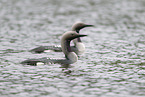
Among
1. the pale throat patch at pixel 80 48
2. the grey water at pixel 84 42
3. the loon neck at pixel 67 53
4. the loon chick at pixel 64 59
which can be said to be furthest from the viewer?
the pale throat patch at pixel 80 48

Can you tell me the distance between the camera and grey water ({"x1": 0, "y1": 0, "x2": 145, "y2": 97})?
1343cm

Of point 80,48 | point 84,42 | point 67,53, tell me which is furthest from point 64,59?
point 84,42

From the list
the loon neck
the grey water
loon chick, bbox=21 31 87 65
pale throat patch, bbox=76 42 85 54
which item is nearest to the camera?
the grey water

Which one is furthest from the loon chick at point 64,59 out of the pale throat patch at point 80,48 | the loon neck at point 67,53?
the pale throat patch at point 80,48

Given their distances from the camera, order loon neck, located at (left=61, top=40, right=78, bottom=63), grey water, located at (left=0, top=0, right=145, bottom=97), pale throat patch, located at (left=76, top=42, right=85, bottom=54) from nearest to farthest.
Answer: grey water, located at (left=0, top=0, right=145, bottom=97)
loon neck, located at (left=61, top=40, right=78, bottom=63)
pale throat patch, located at (left=76, top=42, right=85, bottom=54)

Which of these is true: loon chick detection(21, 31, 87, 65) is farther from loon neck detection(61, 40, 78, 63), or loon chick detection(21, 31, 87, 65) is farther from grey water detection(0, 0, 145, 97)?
grey water detection(0, 0, 145, 97)

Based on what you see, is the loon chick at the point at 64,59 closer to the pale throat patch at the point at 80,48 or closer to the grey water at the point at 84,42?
the grey water at the point at 84,42

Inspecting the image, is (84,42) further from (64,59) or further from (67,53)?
(64,59)

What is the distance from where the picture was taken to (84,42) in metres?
22.8

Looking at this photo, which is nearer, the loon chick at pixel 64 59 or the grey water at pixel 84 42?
the grey water at pixel 84 42

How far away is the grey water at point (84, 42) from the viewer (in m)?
13.4

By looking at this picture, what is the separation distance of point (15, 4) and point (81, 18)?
29.9 ft

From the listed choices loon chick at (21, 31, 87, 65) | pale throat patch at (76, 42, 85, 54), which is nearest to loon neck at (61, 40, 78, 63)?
loon chick at (21, 31, 87, 65)

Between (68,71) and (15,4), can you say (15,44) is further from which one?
(15,4)
